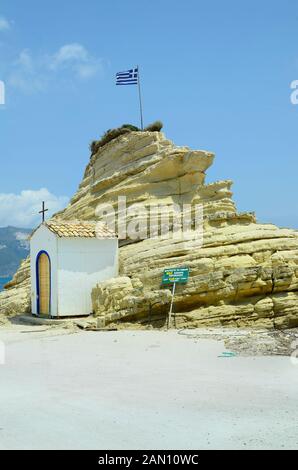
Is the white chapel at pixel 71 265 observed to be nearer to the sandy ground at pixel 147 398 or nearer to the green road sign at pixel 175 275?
the green road sign at pixel 175 275

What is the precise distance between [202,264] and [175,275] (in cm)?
113

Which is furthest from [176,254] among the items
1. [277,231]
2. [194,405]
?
[194,405]

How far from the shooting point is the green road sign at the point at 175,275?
19281mm

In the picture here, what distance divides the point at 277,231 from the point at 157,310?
231 inches

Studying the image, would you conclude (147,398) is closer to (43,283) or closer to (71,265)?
(71,265)

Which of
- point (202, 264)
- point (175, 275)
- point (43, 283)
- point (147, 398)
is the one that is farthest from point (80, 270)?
point (147, 398)

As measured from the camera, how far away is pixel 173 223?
23.5 metres

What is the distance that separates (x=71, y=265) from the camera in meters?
21.5

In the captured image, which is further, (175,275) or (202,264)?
A: (202,264)

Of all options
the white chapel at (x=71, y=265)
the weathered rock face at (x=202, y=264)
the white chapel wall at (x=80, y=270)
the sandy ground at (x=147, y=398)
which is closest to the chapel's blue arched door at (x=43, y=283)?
the white chapel at (x=71, y=265)

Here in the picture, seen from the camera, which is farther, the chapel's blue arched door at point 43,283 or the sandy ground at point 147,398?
the chapel's blue arched door at point 43,283

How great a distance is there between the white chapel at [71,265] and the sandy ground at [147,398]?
6.52m

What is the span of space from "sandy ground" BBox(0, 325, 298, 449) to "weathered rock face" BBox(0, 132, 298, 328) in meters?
4.36

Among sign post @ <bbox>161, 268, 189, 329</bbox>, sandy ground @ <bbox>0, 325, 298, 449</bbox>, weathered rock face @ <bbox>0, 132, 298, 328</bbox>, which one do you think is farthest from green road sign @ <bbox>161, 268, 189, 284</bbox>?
sandy ground @ <bbox>0, 325, 298, 449</bbox>
